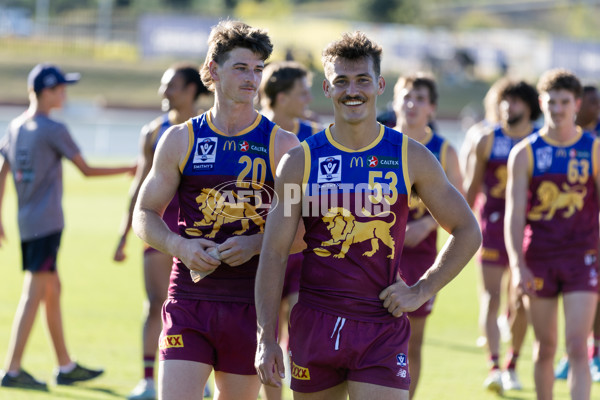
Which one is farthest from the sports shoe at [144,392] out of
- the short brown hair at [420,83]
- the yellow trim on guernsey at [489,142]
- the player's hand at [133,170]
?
→ the yellow trim on guernsey at [489,142]

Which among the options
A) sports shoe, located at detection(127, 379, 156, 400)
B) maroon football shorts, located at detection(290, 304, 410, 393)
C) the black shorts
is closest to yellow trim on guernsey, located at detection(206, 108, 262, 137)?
maroon football shorts, located at detection(290, 304, 410, 393)

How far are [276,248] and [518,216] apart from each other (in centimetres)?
261

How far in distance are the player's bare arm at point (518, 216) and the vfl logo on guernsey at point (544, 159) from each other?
0.07 m

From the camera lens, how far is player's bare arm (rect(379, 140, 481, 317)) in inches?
171

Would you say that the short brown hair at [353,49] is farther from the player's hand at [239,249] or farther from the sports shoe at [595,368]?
the sports shoe at [595,368]

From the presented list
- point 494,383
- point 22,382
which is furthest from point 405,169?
point 22,382

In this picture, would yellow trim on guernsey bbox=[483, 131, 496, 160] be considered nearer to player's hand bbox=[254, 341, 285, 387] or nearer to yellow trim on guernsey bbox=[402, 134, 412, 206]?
yellow trim on guernsey bbox=[402, 134, 412, 206]

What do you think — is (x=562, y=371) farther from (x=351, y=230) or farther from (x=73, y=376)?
(x=351, y=230)

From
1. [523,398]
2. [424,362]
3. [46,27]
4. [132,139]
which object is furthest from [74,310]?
[46,27]

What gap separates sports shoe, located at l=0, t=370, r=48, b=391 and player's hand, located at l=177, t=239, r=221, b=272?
362 cm

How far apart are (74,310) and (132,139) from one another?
80.4 feet

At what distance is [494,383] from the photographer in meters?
8.01

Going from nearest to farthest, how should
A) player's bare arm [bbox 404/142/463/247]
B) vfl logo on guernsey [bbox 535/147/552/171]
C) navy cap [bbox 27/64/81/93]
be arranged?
1. player's bare arm [bbox 404/142/463/247]
2. vfl logo on guernsey [bbox 535/147/552/171]
3. navy cap [bbox 27/64/81/93]

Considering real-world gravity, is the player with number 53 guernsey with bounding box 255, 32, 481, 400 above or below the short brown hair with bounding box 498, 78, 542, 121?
below
